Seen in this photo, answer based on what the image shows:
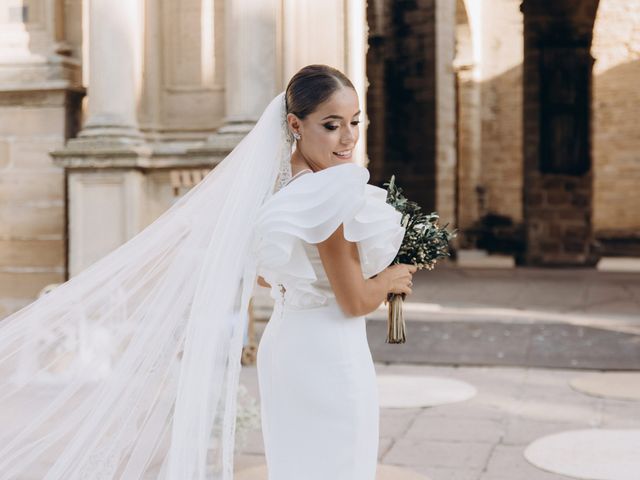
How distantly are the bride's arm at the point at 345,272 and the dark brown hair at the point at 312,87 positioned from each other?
32cm

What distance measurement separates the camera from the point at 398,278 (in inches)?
101

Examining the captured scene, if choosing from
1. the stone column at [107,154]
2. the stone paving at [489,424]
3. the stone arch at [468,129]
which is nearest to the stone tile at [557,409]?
the stone paving at [489,424]

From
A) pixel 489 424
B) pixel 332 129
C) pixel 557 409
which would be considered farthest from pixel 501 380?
pixel 332 129

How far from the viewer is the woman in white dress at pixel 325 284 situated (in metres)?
2.42

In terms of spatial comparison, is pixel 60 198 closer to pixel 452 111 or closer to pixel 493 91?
pixel 452 111

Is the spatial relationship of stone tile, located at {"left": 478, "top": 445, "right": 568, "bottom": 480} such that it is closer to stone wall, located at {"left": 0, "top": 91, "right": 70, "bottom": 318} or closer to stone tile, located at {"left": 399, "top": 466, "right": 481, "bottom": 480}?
stone tile, located at {"left": 399, "top": 466, "right": 481, "bottom": 480}

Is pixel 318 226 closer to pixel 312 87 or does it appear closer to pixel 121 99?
pixel 312 87

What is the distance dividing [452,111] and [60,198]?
10.8 m

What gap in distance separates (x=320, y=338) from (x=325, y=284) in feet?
0.44

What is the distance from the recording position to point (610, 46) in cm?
2272

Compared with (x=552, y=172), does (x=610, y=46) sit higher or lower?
higher

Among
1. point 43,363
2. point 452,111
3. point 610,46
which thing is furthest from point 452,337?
point 610,46

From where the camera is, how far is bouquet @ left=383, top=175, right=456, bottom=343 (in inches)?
104

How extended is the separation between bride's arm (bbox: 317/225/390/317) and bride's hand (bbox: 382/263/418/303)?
11 centimetres
